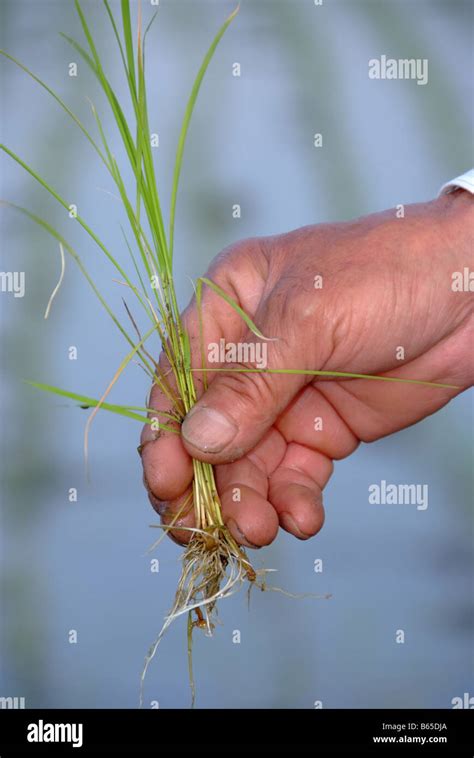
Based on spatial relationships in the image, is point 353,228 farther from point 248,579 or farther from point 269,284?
point 248,579

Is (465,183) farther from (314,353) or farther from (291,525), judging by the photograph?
(291,525)

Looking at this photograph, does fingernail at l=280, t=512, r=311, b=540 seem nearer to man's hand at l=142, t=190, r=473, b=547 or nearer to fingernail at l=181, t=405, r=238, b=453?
man's hand at l=142, t=190, r=473, b=547

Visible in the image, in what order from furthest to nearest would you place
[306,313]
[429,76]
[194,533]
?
[429,76] → [194,533] → [306,313]

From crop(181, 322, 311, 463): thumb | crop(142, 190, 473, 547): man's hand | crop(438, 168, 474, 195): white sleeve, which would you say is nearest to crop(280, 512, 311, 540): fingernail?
crop(142, 190, 473, 547): man's hand

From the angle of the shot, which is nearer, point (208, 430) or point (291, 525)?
point (208, 430)

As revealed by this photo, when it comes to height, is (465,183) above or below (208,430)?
above

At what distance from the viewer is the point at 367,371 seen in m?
0.98

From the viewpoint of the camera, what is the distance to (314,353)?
2.90 ft

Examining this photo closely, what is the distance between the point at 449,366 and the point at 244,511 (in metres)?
0.32

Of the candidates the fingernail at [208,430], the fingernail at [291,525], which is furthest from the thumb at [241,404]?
the fingernail at [291,525]

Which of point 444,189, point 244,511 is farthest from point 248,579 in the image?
point 444,189

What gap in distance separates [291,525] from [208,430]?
0.66ft

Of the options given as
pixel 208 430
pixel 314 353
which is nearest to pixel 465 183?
pixel 314 353

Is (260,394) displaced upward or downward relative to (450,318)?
downward
